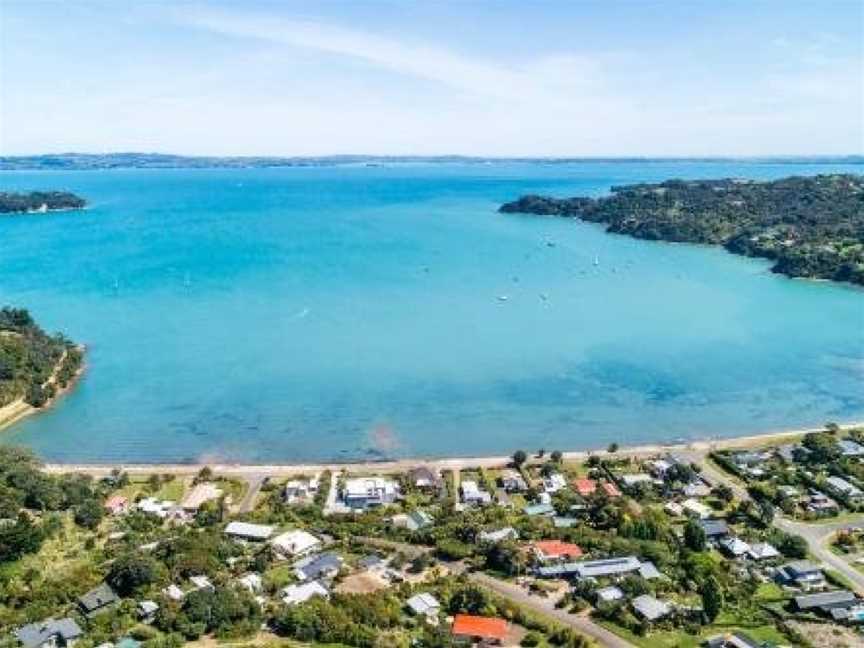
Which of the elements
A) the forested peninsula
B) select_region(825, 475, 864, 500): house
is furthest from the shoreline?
the forested peninsula

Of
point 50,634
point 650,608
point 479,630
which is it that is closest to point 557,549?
point 650,608

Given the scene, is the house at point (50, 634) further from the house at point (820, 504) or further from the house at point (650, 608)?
the house at point (820, 504)

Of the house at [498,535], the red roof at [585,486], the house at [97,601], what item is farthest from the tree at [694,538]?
the house at [97,601]

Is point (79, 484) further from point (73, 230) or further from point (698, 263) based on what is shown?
point (73, 230)

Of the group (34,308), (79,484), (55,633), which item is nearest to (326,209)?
(34,308)

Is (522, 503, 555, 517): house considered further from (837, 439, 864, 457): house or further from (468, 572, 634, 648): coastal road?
(837, 439, 864, 457): house

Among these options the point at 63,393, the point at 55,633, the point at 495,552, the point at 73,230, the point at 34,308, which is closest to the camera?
the point at 55,633

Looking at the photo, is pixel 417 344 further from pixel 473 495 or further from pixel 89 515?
pixel 89 515
